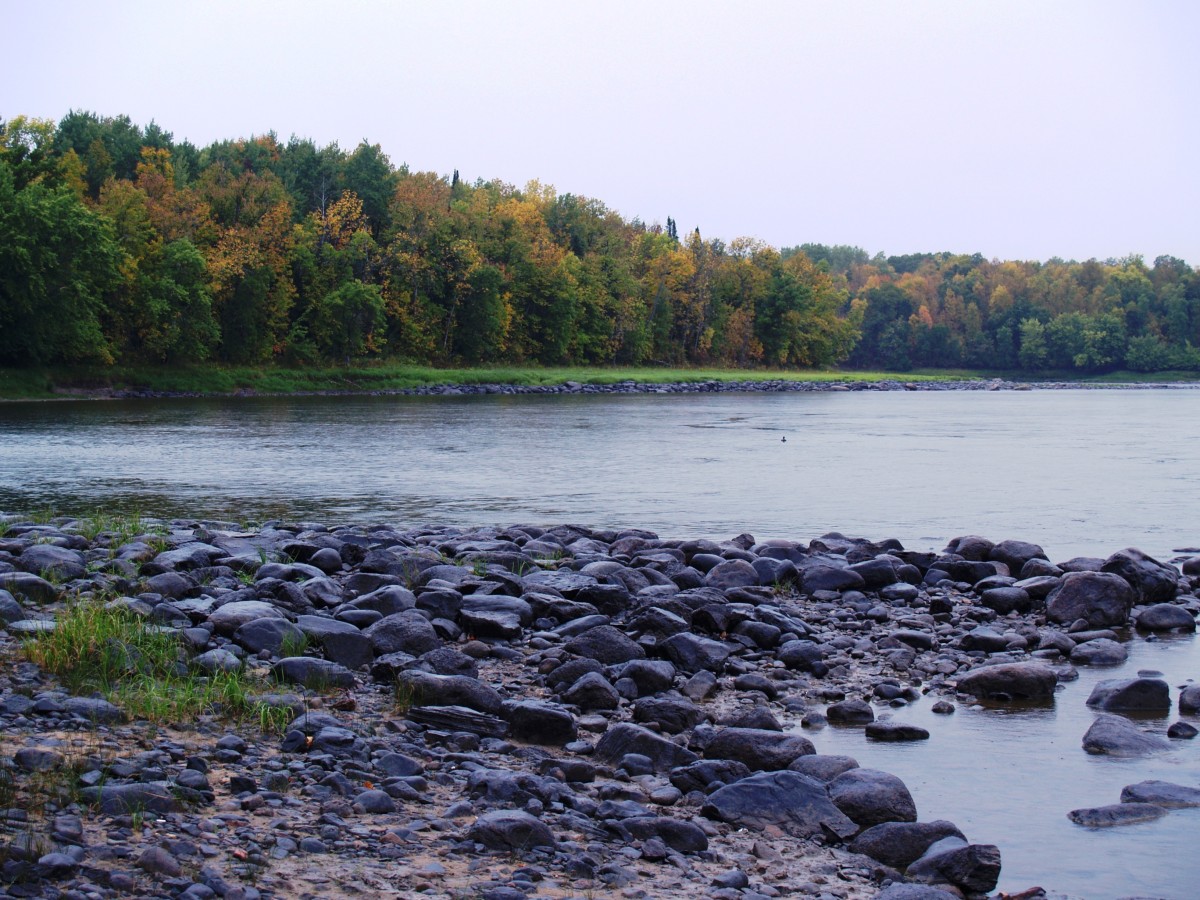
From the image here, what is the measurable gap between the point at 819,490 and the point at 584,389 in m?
75.7

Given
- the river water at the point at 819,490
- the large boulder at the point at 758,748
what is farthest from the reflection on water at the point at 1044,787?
the large boulder at the point at 758,748

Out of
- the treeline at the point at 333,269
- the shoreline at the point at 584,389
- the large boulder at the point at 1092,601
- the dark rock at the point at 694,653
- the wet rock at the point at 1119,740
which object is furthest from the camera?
the shoreline at the point at 584,389

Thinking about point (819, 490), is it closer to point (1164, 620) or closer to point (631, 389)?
point (1164, 620)

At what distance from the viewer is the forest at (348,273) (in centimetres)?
6606

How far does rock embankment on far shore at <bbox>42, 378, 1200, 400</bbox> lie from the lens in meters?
72.1

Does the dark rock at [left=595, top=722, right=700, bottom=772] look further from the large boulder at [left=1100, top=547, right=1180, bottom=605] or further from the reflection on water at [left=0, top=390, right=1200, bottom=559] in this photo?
the reflection on water at [left=0, top=390, right=1200, bottom=559]

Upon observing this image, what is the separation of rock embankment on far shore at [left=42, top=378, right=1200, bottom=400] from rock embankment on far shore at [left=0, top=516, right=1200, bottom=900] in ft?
A: 195

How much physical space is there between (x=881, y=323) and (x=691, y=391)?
10007cm

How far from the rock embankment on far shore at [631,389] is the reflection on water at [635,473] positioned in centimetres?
1630

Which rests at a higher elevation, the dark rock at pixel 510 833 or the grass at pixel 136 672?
the grass at pixel 136 672

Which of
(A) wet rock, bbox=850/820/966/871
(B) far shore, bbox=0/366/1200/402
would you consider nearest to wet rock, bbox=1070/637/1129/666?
(A) wet rock, bbox=850/820/966/871

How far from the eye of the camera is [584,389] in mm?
102125

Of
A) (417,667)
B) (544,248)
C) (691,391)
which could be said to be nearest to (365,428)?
(417,667)

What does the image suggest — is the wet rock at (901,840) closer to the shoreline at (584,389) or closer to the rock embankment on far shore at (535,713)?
the rock embankment on far shore at (535,713)
